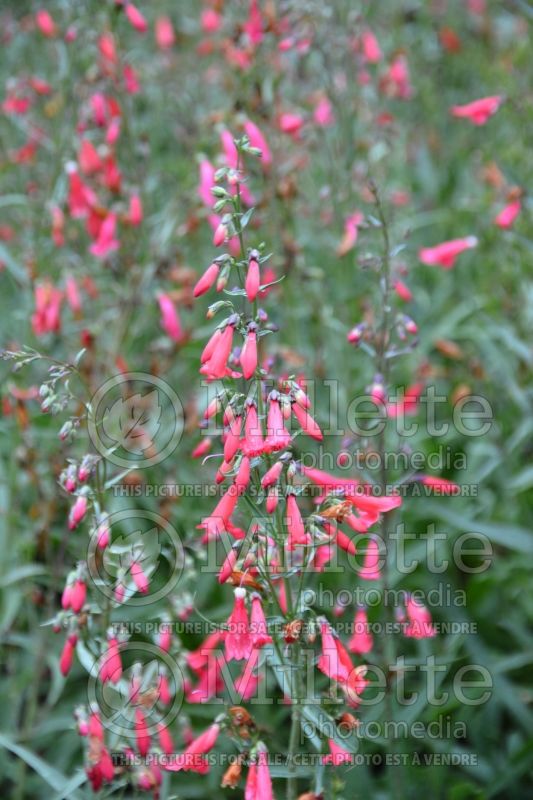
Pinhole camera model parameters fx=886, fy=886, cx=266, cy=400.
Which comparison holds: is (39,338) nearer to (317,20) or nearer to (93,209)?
(93,209)

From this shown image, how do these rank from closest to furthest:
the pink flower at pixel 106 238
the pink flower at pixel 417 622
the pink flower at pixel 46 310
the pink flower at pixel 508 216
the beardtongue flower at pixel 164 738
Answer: the pink flower at pixel 417 622
the beardtongue flower at pixel 164 738
the pink flower at pixel 508 216
the pink flower at pixel 46 310
the pink flower at pixel 106 238

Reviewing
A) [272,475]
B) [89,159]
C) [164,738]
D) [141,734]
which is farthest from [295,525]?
[89,159]

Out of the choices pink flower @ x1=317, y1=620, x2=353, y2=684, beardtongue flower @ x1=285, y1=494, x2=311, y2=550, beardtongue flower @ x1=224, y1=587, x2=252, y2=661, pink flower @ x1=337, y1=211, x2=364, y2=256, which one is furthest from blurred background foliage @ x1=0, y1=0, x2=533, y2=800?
beardtongue flower @ x1=285, y1=494, x2=311, y2=550

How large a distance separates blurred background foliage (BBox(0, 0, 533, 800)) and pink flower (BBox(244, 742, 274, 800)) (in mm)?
350

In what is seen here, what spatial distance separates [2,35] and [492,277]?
150 inches

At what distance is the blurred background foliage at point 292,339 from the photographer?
12.0 feet

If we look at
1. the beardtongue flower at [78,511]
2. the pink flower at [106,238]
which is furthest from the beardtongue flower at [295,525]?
the pink flower at [106,238]

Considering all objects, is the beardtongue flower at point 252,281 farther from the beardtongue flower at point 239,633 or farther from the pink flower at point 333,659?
the pink flower at point 333,659

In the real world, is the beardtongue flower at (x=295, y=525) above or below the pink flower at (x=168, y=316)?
below

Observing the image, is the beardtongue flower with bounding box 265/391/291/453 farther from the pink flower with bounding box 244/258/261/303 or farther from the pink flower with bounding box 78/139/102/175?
the pink flower with bounding box 78/139/102/175

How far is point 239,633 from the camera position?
2.20 meters

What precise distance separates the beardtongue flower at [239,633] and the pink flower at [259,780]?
0.81 feet

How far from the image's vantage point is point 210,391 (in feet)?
12.5

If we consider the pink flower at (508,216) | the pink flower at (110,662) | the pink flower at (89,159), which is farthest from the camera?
the pink flower at (89,159)
